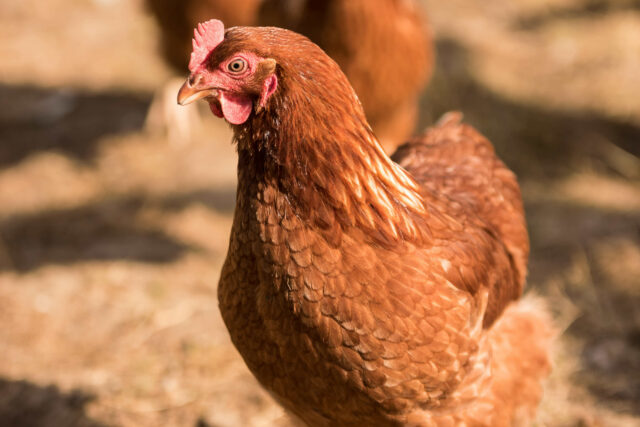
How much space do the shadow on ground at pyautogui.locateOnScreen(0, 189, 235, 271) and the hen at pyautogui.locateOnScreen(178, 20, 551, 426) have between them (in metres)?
2.39

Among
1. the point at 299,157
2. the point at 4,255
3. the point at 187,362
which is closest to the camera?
the point at 299,157

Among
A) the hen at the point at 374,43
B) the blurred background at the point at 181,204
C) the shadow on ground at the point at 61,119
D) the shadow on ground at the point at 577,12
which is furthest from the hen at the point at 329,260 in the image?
the shadow on ground at the point at 577,12

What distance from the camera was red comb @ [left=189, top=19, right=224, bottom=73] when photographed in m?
1.83

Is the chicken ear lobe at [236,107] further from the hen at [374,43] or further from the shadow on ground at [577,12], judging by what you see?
the shadow on ground at [577,12]

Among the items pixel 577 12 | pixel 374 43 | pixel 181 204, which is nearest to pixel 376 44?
pixel 374 43

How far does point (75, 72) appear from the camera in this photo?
239 inches

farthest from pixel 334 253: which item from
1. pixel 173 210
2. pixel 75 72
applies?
pixel 75 72

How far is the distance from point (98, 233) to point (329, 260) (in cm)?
305

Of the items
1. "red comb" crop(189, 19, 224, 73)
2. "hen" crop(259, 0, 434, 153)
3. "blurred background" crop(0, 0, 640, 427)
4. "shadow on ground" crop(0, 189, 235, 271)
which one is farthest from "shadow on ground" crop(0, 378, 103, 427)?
"hen" crop(259, 0, 434, 153)

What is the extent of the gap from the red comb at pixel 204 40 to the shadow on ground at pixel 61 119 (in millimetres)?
3593

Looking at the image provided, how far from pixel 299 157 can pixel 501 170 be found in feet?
3.75

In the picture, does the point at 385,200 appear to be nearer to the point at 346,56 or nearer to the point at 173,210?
the point at 346,56

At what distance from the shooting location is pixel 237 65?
5.81 feet

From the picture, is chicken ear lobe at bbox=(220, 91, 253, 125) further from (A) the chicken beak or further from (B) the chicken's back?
(B) the chicken's back
